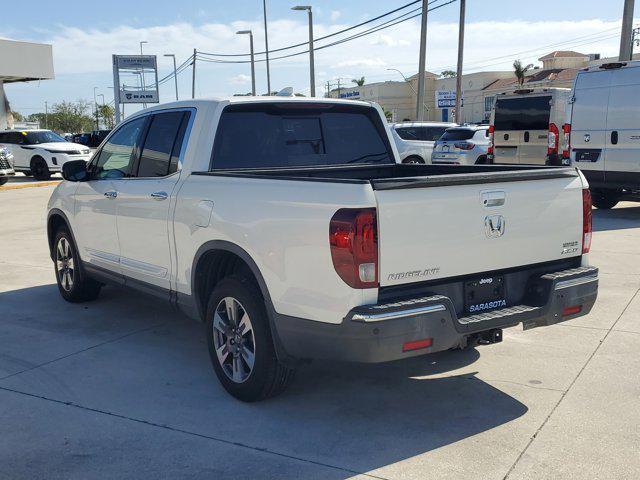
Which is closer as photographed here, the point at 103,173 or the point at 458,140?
the point at 103,173

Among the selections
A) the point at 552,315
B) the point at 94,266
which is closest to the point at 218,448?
the point at 552,315

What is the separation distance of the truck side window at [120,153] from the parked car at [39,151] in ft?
62.0

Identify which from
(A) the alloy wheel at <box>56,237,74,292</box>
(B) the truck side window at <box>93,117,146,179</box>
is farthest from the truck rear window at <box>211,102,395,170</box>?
(A) the alloy wheel at <box>56,237,74,292</box>

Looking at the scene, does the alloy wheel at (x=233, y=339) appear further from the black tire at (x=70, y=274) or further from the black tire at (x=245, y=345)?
the black tire at (x=70, y=274)

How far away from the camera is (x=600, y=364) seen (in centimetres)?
499

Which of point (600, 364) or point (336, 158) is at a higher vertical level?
point (336, 158)

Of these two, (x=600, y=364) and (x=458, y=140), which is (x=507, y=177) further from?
(x=458, y=140)

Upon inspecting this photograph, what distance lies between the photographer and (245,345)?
438 centimetres

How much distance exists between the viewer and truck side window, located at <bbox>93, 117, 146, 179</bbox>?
5781 mm

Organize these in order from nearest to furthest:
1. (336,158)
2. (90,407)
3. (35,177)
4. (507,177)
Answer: (507,177), (90,407), (336,158), (35,177)

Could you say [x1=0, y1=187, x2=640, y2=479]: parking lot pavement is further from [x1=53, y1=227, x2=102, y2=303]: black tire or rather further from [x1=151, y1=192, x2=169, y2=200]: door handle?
[x1=151, y1=192, x2=169, y2=200]: door handle

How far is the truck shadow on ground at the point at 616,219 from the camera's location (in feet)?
37.0

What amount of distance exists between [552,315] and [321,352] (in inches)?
57.1

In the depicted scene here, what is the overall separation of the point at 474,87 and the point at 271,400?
8176 centimetres
